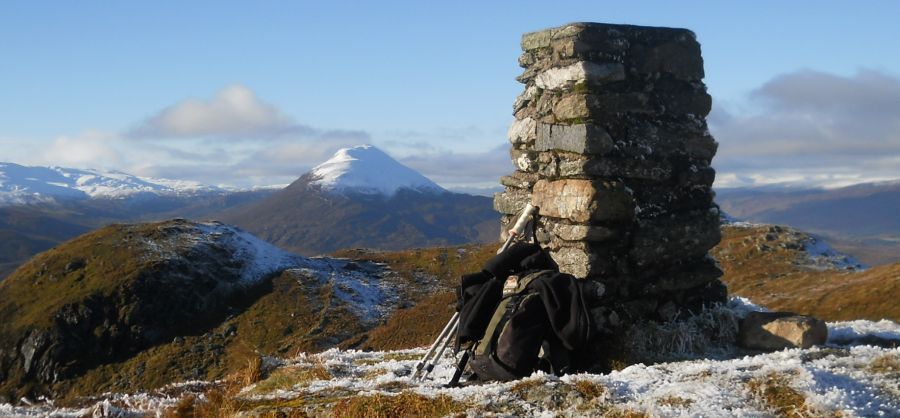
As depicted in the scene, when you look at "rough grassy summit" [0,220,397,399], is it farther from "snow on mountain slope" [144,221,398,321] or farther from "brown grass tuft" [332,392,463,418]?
"brown grass tuft" [332,392,463,418]

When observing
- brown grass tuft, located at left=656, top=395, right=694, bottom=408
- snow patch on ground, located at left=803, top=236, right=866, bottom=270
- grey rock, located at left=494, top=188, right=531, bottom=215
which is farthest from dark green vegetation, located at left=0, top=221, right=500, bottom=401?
brown grass tuft, located at left=656, top=395, right=694, bottom=408

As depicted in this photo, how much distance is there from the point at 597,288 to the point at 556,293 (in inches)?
65.0

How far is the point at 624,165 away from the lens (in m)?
10.1

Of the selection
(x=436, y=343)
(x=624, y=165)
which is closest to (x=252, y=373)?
(x=436, y=343)

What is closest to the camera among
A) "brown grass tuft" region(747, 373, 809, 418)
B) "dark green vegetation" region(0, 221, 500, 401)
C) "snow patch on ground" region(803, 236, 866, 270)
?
"brown grass tuft" region(747, 373, 809, 418)

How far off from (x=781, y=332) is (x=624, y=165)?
313 centimetres

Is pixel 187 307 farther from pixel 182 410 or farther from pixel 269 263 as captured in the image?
pixel 182 410

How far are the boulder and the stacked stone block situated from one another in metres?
1.03

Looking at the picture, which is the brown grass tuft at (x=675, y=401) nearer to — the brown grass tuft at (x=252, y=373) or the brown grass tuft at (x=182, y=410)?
the brown grass tuft at (x=182, y=410)

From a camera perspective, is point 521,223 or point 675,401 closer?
point 675,401

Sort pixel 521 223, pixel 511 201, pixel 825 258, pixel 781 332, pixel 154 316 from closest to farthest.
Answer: pixel 781 332, pixel 521 223, pixel 511 201, pixel 154 316, pixel 825 258

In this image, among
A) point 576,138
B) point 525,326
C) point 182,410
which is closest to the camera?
point 525,326

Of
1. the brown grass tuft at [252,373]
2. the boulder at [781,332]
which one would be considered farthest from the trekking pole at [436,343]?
the boulder at [781,332]

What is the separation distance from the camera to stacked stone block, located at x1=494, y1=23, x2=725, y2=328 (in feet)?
32.5
